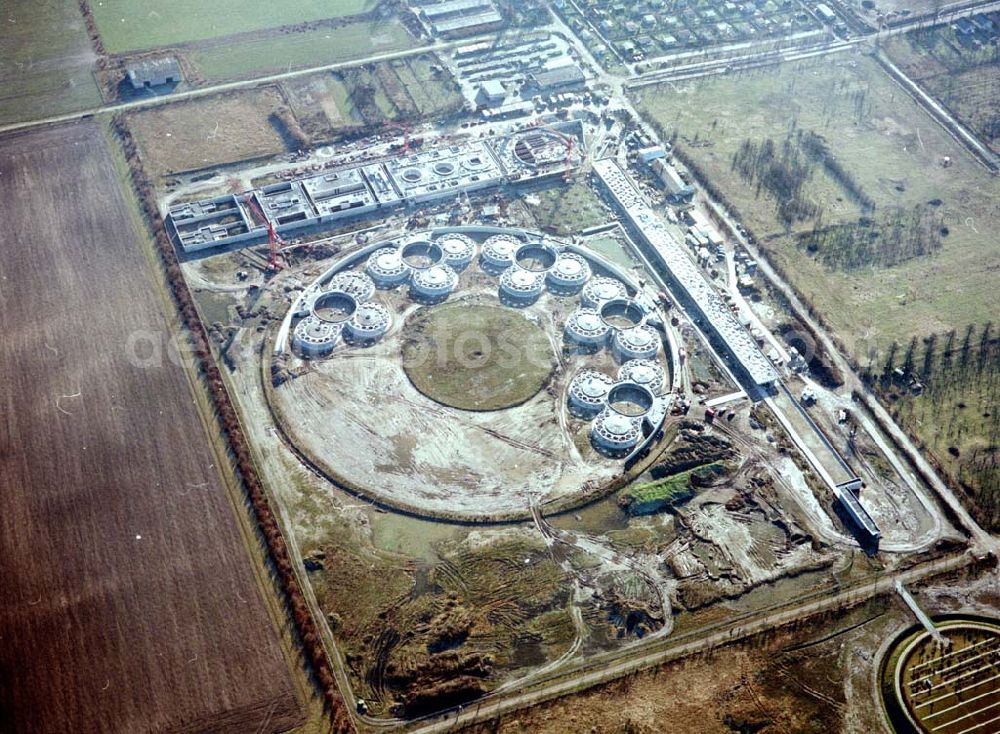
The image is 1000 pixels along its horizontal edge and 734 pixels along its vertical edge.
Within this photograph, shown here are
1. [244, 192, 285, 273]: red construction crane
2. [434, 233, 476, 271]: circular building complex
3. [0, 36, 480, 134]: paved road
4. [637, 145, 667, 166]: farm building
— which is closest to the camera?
[244, 192, 285, 273]: red construction crane

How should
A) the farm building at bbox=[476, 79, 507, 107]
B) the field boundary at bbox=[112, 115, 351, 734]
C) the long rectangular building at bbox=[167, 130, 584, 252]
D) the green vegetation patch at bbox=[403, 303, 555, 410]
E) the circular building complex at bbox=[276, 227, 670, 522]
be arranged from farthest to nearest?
the farm building at bbox=[476, 79, 507, 107], the long rectangular building at bbox=[167, 130, 584, 252], the green vegetation patch at bbox=[403, 303, 555, 410], the circular building complex at bbox=[276, 227, 670, 522], the field boundary at bbox=[112, 115, 351, 734]

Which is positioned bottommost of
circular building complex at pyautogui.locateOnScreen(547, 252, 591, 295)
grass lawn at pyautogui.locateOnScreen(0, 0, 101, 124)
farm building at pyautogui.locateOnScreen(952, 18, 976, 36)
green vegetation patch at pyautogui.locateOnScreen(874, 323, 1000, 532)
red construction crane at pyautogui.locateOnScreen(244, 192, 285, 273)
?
green vegetation patch at pyautogui.locateOnScreen(874, 323, 1000, 532)

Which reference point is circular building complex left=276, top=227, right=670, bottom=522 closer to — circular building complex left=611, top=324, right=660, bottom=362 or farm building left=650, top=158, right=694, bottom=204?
circular building complex left=611, top=324, right=660, bottom=362

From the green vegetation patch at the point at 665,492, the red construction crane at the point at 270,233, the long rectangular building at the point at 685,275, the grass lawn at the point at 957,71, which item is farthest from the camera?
the grass lawn at the point at 957,71

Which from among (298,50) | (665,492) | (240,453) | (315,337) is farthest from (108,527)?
(298,50)

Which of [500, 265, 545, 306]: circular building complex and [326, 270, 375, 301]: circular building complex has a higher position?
[326, 270, 375, 301]: circular building complex

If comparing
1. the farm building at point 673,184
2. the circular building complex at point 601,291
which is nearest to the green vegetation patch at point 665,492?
the circular building complex at point 601,291

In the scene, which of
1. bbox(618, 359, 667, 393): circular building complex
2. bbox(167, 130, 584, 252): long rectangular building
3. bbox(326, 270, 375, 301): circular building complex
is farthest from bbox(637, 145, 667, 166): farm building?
Answer: bbox(326, 270, 375, 301): circular building complex

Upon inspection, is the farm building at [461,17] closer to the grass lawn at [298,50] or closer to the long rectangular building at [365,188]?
the grass lawn at [298,50]
